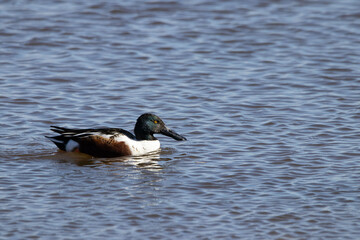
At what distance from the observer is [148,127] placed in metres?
9.64

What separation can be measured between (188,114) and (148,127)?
125 cm

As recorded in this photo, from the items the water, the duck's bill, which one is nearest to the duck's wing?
the water

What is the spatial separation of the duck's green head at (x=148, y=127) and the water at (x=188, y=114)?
0.94 feet

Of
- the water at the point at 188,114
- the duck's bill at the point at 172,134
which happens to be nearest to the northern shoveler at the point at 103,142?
the duck's bill at the point at 172,134

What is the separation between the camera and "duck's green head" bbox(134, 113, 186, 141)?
31.6ft

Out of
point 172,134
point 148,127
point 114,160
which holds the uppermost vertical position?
point 148,127

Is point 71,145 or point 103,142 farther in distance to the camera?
point 71,145

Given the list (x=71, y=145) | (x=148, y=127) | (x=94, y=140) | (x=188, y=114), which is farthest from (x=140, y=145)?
(x=188, y=114)

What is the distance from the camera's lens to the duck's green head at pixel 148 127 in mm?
9625

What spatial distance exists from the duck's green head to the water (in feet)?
0.94

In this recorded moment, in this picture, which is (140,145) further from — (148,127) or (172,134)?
(172,134)

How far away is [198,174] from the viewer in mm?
8328

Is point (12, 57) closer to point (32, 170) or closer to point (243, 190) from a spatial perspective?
point (32, 170)

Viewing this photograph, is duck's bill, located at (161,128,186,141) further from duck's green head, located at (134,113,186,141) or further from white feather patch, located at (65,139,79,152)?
white feather patch, located at (65,139,79,152)
